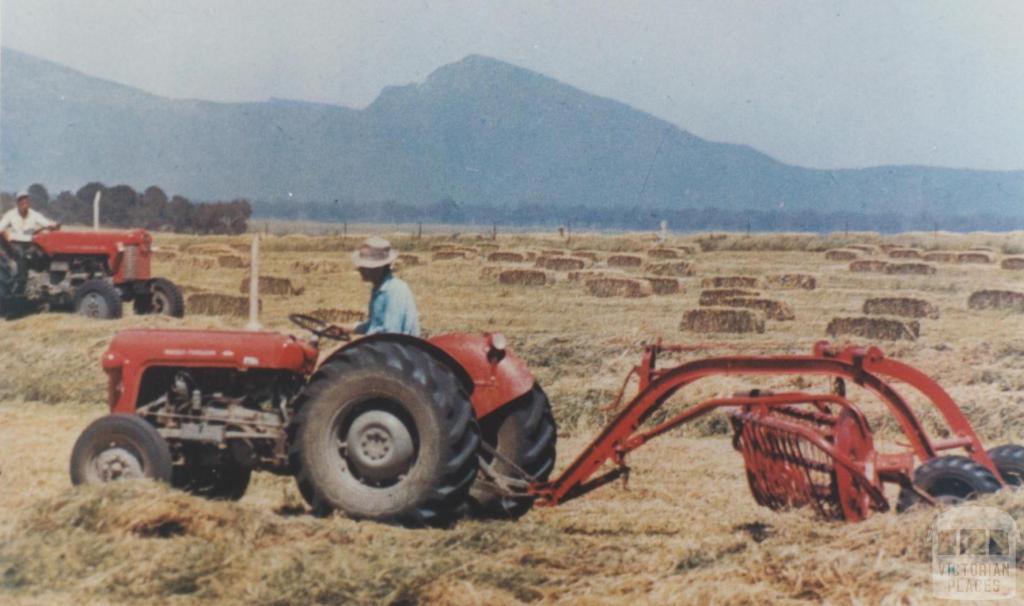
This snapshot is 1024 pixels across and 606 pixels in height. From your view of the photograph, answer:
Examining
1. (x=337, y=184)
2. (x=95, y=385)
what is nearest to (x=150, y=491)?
(x=95, y=385)

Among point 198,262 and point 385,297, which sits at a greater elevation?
point 385,297

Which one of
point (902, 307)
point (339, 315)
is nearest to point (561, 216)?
point (902, 307)

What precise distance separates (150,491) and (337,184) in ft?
33.5

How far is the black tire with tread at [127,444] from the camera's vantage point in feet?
20.4

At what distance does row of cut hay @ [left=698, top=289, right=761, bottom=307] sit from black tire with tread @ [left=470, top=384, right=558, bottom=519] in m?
10.5

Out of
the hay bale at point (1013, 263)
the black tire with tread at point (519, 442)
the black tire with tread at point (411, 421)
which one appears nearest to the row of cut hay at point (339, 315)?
the black tire with tread at point (519, 442)

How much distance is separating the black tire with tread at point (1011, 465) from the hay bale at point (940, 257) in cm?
1435

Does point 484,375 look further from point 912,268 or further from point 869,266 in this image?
A: point 869,266

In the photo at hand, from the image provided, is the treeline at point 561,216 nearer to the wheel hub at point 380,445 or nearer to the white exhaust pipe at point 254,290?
the white exhaust pipe at point 254,290

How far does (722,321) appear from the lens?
14.9 m

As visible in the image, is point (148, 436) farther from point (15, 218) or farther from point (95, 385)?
point (15, 218)

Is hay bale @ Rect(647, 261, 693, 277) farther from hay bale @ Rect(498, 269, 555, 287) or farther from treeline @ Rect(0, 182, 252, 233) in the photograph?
treeline @ Rect(0, 182, 252, 233)

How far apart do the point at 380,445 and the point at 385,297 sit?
0.79 meters
